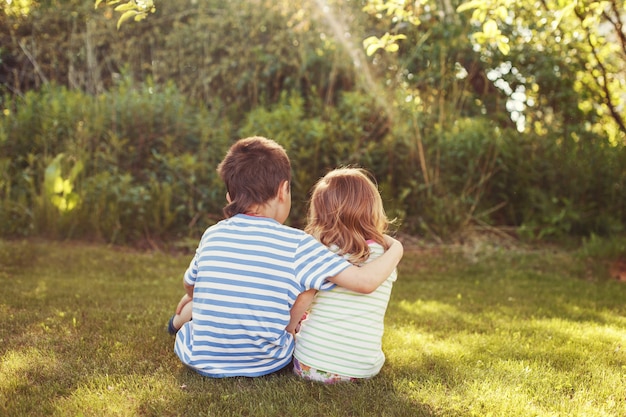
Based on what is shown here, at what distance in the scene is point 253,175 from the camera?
2.30m

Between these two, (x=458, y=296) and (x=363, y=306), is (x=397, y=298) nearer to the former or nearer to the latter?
(x=458, y=296)

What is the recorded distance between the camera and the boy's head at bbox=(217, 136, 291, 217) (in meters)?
2.30

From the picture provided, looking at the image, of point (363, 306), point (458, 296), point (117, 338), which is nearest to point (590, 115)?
point (458, 296)

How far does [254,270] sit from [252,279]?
35 millimetres

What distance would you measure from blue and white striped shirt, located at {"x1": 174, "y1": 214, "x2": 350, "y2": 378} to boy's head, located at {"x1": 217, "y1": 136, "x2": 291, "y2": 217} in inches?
2.5

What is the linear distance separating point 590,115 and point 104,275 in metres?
5.17

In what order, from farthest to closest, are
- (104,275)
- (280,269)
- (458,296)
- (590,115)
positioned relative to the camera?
(590,115)
(104,275)
(458,296)
(280,269)

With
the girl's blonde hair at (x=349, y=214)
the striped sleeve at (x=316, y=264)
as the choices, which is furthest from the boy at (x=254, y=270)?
the girl's blonde hair at (x=349, y=214)

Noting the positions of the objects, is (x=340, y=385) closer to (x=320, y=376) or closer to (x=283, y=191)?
(x=320, y=376)

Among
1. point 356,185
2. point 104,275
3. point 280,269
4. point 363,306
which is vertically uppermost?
point 356,185

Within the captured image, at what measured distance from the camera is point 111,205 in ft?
17.6

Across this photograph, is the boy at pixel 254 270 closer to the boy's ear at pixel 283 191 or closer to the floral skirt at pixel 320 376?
the boy's ear at pixel 283 191

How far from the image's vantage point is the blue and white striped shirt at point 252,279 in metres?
2.24

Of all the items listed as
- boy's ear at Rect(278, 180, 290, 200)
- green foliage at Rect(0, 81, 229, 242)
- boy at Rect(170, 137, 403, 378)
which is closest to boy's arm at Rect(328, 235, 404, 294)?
boy at Rect(170, 137, 403, 378)
